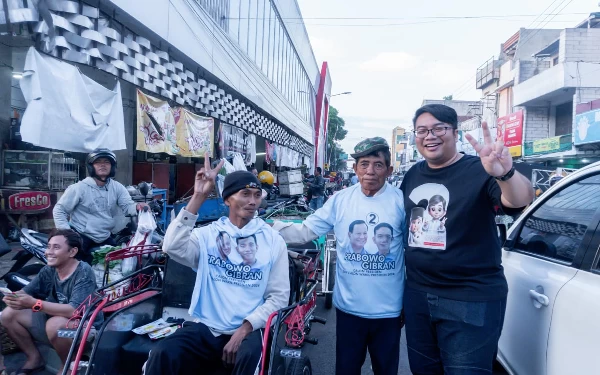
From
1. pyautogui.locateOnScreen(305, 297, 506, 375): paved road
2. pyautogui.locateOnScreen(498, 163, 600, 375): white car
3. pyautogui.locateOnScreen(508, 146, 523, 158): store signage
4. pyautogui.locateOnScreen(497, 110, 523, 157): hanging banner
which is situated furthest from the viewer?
pyautogui.locateOnScreen(497, 110, 523, 157): hanging banner

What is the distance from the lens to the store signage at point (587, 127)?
53.9 feet

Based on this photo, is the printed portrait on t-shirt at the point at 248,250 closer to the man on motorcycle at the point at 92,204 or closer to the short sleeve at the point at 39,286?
the short sleeve at the point at 39,286

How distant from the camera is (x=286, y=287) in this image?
9.09 feet

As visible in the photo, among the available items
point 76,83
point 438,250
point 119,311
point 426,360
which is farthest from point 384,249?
point 76,83

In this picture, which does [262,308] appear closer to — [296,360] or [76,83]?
[296,360]

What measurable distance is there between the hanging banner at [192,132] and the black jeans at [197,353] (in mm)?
6149

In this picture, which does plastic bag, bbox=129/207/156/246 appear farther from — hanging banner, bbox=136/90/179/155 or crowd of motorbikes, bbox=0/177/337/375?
hanging banner, bbox=136/90/179/155

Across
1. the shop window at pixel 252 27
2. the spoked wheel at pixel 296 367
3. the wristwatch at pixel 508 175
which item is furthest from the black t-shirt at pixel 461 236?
the shop window at pixel 252 27

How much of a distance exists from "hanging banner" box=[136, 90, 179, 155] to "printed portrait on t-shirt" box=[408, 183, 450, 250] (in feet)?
19.1

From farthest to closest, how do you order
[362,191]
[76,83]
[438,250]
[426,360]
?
[76,83], [362,191], [426,360], [438,250]

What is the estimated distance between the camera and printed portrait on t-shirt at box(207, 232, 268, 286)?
2703 mm

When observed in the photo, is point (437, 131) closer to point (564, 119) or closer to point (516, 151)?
point (516, 151)

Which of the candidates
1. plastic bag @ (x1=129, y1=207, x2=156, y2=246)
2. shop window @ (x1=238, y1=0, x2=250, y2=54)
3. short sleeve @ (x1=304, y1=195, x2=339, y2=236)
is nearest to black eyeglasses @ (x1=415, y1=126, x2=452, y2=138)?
short sleeve @ (x1=304, y1=195, x2=339, y2=236)

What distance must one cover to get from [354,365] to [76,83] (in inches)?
188
